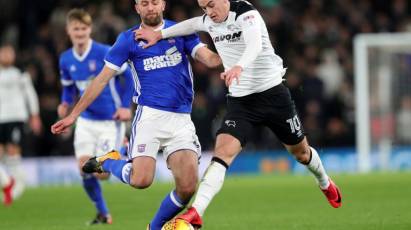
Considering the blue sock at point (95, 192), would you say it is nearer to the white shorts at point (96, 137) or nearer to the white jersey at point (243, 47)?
the white shorts at point (96, 137)

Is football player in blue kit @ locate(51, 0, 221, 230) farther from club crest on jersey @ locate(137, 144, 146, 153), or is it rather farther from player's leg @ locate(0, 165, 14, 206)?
player's leg @ locate(0, 165, 14, 206)

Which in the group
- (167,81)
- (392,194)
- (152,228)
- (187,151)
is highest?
(167,81)

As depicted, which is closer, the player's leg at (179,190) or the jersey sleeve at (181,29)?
the player's leg at (179,190)

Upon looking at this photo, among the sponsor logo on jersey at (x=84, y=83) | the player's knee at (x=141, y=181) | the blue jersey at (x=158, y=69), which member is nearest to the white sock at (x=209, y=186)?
the player's knee at (x=141, y=181)

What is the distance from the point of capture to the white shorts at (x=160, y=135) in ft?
30.1

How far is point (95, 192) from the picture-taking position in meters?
11.5

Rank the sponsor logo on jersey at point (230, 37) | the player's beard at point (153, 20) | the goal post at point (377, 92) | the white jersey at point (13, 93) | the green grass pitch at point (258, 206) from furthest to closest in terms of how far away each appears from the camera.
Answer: the goal post at point (377, 92), the white jersey at point (13, 93), the green grass pitch at point (258, 206), the player's beard at point (153, 20), the sponsor logo on jersey at point (230, 37)

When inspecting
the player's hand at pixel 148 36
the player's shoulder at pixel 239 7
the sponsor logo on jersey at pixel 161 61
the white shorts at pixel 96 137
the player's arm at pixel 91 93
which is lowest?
the white shorts at pixel 96 137

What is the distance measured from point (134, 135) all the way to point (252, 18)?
1622 mm

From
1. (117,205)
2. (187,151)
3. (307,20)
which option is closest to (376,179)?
(117,205)

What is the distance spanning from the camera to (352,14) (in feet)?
78.1

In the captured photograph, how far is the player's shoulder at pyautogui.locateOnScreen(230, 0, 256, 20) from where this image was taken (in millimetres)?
9039

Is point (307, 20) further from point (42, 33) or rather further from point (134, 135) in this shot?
point (134, 135)

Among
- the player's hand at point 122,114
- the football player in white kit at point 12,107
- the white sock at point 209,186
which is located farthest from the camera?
the football player in white kit at point 12,107
